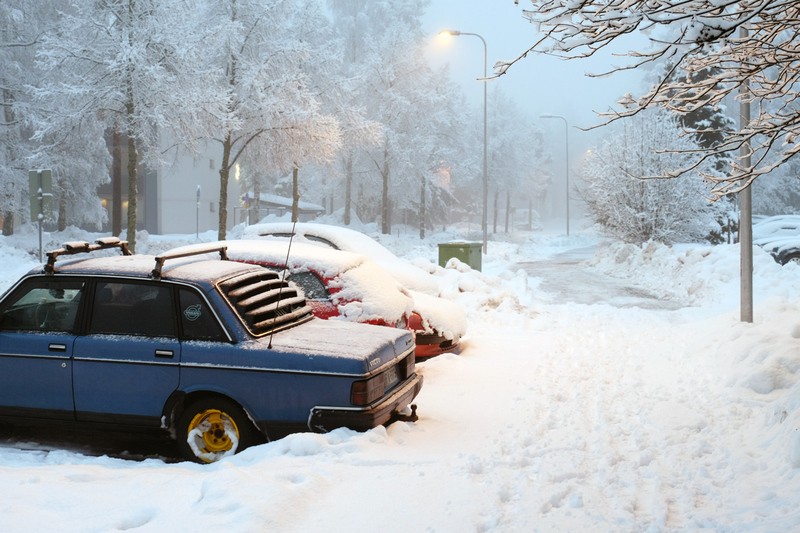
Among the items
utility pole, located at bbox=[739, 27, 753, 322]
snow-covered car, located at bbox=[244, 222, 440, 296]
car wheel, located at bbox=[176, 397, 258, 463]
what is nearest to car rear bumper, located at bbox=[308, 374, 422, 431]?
car wheel, located at bbox=[176, 397, 258, 463]

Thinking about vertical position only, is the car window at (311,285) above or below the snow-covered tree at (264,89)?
below

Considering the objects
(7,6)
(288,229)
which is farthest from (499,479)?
(7,6)

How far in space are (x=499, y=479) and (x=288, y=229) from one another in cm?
835

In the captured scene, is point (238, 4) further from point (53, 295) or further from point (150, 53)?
point (53, 295)

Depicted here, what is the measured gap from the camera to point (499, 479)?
495 cm

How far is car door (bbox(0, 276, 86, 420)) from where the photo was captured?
5711mm

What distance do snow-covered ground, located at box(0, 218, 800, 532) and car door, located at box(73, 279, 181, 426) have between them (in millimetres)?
415

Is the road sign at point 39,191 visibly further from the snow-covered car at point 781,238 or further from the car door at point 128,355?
the snow-covered car at point 781,238

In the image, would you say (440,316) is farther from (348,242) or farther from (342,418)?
(342,418)

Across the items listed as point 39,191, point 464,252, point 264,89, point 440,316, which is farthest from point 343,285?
point 264,89

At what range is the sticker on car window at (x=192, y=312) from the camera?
5.67m

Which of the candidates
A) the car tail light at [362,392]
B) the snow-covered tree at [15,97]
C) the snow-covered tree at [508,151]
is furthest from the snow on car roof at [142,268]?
the snow-covered tree at [508,151]

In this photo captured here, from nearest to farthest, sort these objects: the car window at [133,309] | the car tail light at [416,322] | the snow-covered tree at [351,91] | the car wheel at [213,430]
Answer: the car wheel at [213,430] < the car window at [133,309] < the car tail light at [416,322] < the snow-covered tree at [351,91]

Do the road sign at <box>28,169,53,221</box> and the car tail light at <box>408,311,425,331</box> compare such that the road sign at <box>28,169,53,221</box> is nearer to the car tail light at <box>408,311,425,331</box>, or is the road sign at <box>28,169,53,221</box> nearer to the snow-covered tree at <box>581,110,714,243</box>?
the car tail light at <box>408,311,425,331</box>
